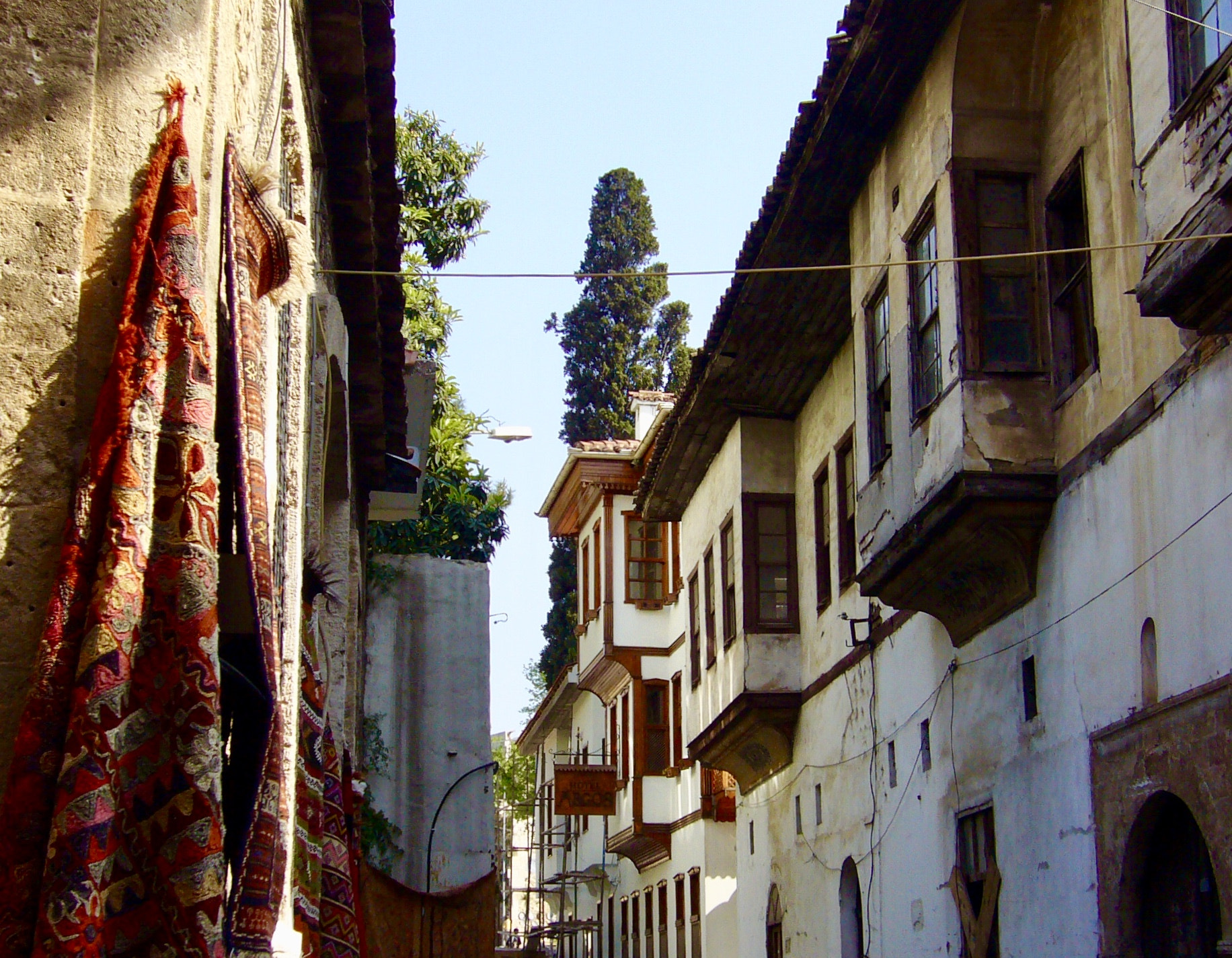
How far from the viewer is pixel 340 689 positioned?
10.7 metres

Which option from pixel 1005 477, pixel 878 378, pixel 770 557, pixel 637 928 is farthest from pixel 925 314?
pixel 637 928

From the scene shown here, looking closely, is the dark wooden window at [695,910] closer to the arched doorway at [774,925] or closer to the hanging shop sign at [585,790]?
the hanging shop sign at [585,790]

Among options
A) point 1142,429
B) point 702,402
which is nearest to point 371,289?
point 1142,429

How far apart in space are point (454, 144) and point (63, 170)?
2490 centimetres

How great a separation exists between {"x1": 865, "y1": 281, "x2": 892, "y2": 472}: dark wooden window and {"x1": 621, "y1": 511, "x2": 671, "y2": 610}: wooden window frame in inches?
661

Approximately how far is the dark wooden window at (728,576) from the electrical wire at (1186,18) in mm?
11451

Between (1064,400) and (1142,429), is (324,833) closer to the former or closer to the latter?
(1142,429)

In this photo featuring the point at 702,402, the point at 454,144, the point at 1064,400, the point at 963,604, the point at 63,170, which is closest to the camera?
the point at 63,170

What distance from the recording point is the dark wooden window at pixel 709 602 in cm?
2192

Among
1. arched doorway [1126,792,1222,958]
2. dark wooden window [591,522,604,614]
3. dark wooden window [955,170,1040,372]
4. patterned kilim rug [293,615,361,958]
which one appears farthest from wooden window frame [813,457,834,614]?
dark wooden window [591,522,604,614]

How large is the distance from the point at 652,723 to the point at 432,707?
635 inches

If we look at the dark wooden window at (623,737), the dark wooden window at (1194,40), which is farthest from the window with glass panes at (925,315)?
the dark wooden window at (623,737)

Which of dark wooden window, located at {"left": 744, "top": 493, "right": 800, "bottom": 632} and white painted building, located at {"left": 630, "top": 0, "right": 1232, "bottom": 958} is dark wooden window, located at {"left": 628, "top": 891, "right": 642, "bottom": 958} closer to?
white painted building, located at {"left": 630, "top": 0, "right": 1232, "bottom": 958}

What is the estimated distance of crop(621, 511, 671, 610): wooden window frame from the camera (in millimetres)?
31844
